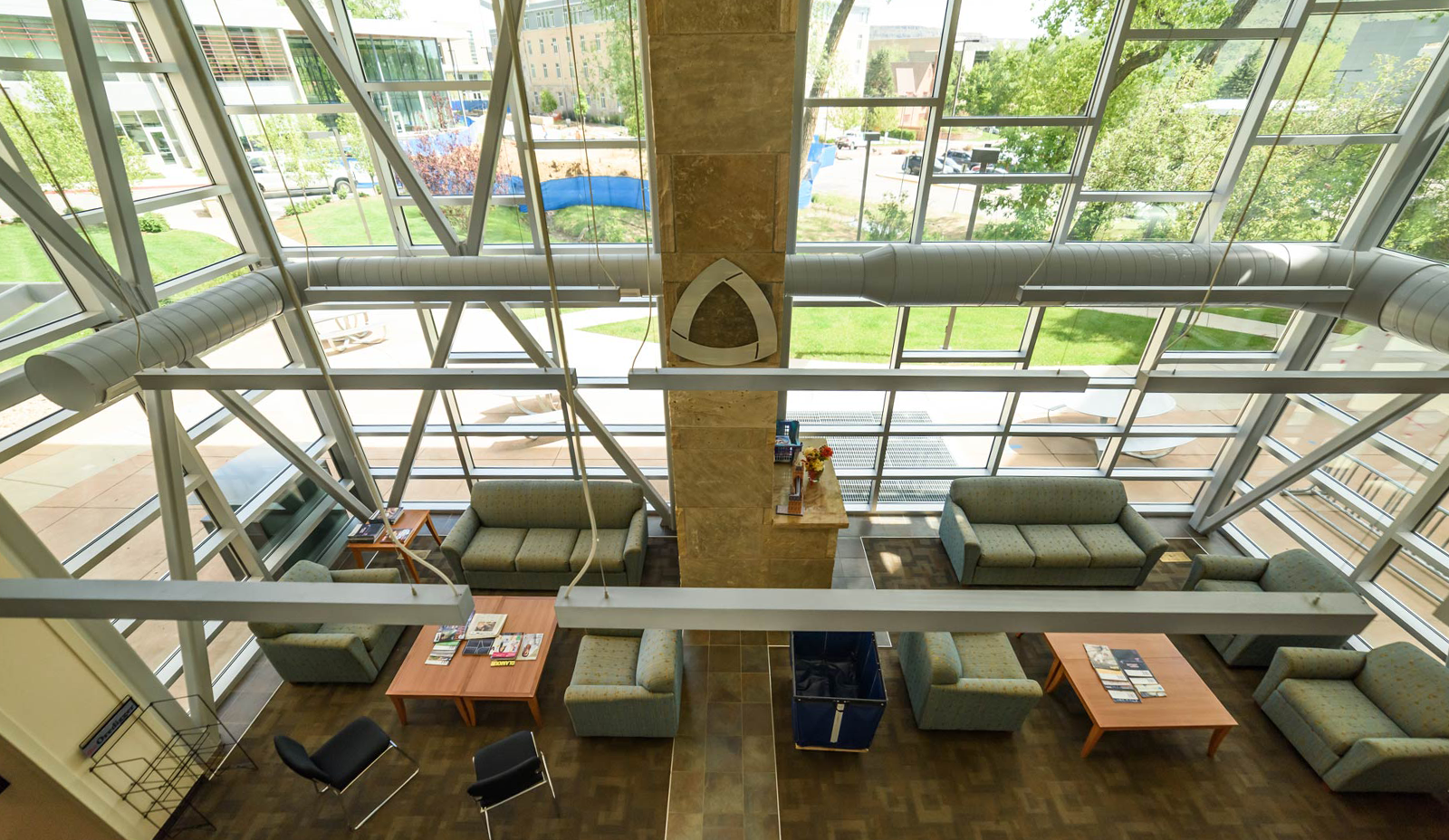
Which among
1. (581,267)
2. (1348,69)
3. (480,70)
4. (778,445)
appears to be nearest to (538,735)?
(778,445)

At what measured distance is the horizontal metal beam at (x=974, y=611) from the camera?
8.21ft

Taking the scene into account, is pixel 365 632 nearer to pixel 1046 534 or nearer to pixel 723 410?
pixel 723 410

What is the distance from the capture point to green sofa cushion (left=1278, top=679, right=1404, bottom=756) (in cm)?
503

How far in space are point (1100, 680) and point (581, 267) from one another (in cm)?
580

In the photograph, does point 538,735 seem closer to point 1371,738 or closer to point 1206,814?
point 1206,814

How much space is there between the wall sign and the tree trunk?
195 cm

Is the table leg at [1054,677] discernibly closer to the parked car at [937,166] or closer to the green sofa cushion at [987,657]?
the green sofa cushion at [987,657]

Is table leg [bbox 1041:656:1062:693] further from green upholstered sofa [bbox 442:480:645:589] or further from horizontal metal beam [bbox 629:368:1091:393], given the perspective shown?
green upholstered sofa [bbox 442:480:645:589]

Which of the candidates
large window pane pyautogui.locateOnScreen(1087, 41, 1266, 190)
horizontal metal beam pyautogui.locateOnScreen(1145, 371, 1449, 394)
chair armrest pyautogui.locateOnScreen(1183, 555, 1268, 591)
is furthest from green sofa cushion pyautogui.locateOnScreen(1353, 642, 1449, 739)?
large window pane pyautogui.locateOnScreen(1087, 41, 1266, 190)

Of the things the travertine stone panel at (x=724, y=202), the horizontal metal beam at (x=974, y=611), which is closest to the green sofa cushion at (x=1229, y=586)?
the horizontal metal beam at (x=974, y=611)

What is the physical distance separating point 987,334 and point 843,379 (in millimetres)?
4346

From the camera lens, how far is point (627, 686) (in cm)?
538

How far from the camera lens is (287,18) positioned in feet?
18.3

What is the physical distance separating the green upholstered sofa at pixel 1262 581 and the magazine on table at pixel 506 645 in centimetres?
646
